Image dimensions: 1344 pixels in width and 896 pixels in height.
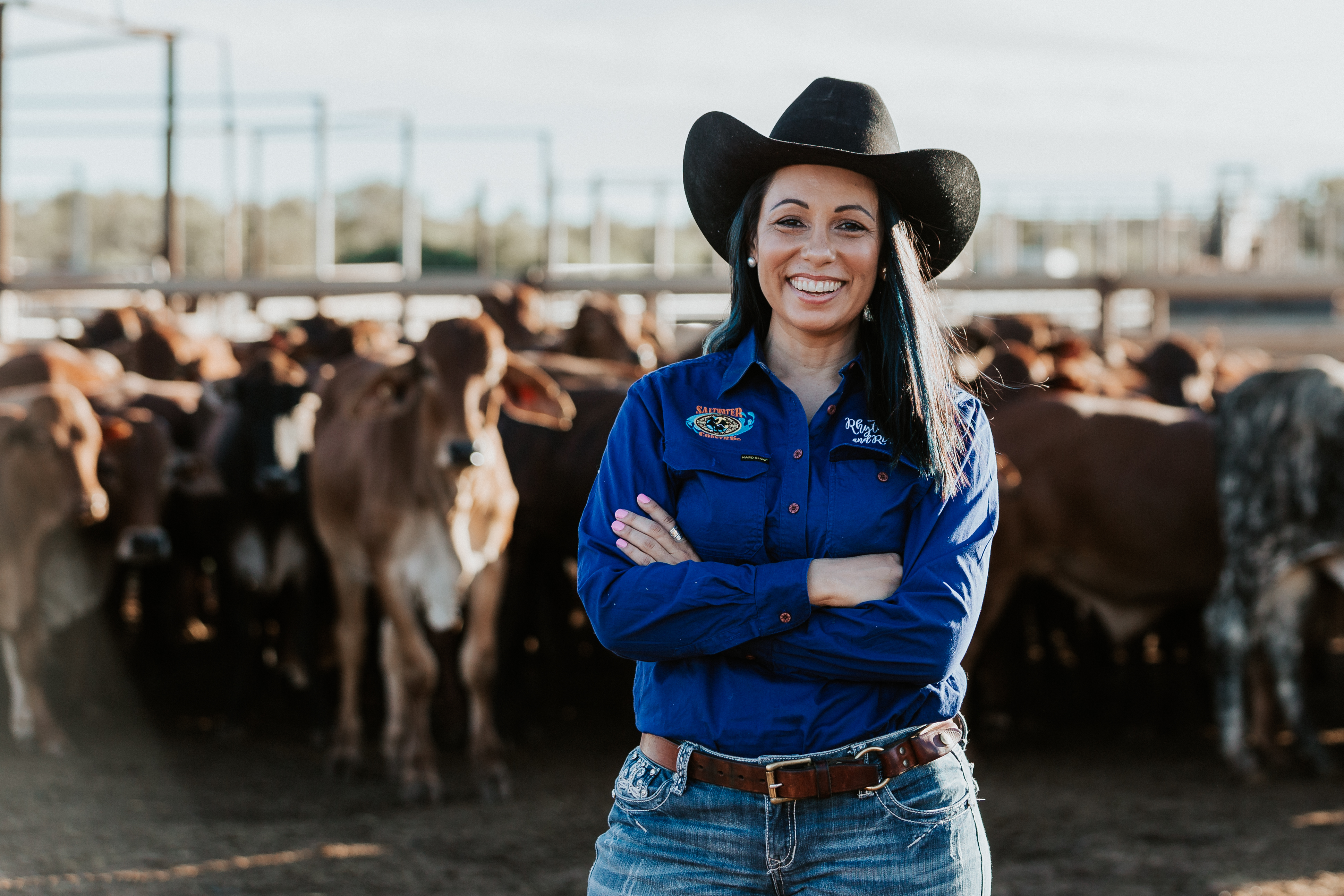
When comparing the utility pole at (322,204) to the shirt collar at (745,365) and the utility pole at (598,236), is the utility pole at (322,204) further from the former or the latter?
the shirt collar at (745,365)

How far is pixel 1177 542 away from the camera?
24.1 ft

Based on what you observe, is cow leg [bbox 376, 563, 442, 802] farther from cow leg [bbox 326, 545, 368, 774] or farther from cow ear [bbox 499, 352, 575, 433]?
cow ear [bbox 499, 352, 575, 433]

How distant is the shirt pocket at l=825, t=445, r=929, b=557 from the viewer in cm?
247

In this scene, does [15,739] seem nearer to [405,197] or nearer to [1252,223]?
[405,197]

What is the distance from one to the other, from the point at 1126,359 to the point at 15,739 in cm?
881

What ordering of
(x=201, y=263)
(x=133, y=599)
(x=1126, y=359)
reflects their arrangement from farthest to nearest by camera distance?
1. (x=201, y=263)
2. (x=1126, y=359)
3. (x=133, y=599)

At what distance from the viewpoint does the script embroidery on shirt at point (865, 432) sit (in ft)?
8.13

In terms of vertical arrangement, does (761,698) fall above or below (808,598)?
below

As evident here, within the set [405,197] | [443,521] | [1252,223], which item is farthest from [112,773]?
[1252,223]

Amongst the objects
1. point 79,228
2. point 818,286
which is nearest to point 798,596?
point 818,286

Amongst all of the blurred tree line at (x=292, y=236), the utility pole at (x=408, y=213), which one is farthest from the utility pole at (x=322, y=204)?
the blurred tree line at (x=292, y=236)

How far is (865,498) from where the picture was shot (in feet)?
8.16

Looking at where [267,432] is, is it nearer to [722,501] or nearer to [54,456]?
[54,456]

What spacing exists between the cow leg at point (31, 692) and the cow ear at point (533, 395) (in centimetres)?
267
